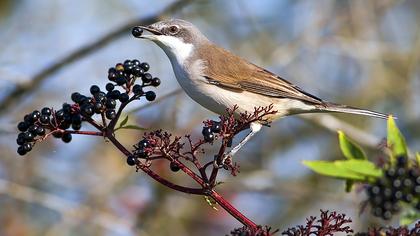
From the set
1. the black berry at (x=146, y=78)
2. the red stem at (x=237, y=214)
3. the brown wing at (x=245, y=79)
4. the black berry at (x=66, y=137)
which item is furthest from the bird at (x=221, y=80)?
the red stem at (x=237, y=214)

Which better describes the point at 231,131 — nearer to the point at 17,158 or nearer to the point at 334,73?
the point at 17,158

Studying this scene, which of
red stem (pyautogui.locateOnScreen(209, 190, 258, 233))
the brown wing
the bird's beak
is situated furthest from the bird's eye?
red stem (pyautogui.locateOnScreen(209, 190, 258, 233))

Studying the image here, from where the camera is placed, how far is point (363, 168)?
3.12 meters

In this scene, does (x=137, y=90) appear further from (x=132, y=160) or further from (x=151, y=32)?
(x=151, y=32)

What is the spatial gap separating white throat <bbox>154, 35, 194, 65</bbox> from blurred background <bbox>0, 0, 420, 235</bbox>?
109 centimetres

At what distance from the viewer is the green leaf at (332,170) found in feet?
10.2

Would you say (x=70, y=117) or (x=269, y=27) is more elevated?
(x=269, y=27)

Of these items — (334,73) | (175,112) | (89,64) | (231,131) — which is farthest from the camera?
(334,73)

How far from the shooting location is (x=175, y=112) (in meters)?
6.77

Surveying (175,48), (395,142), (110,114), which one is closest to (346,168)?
(395,142)

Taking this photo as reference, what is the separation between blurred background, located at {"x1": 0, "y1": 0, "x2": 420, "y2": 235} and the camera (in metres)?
7.55

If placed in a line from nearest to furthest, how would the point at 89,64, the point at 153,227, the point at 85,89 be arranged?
the point at 153,227 < the point at 85,89 < the point at 89,64

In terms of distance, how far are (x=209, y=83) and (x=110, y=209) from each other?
12.4ft

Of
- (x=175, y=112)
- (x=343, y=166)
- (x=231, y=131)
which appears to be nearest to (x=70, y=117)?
(x=231, y=131)
